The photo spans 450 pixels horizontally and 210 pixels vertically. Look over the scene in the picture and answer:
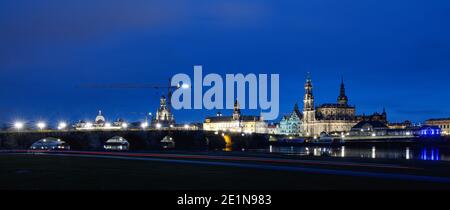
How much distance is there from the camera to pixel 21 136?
10869 centimetres

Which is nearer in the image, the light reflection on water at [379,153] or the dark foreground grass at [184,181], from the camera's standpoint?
the dark foreground grass at [184,181]

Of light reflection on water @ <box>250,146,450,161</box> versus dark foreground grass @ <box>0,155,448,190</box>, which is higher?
dark foreground grass @ <box>0,155,448,190</box>

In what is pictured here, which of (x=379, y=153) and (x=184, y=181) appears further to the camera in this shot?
(x=379, y=153)

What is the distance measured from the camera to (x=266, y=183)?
1008 inches

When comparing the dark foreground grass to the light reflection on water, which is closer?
the dark foreground grass

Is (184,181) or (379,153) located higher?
(184,181)

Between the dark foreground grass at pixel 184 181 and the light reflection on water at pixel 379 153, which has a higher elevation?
the dark foreground grass at pixel 184 181
